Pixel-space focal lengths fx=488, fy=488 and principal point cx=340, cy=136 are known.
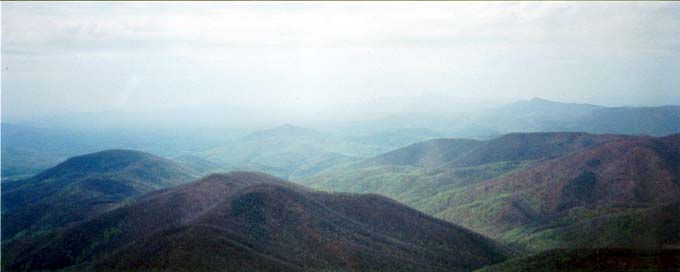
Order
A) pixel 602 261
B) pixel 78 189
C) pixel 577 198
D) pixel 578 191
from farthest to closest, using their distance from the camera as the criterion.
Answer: pixel 78 189, pixel 578 191, pixel 577 198, pixel 602 261

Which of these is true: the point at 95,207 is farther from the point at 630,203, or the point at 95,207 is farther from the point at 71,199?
the point at 630,203

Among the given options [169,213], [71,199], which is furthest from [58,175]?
[169,213]

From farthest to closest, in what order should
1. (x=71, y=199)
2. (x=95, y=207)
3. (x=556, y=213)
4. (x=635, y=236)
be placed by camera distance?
1. (x=71, y=199)
2. (x=95, y=207)
3. (x=556, y=213)
4. (x=635, y=236)

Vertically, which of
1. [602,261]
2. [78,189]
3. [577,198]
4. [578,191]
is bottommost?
[78,189]

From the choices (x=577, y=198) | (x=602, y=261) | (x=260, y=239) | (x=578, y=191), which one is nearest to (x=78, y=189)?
(x=260, y=239)

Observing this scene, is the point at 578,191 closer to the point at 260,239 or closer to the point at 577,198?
the point at 577,198
